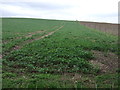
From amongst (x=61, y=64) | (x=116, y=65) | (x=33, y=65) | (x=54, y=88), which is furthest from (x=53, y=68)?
(x=116, y=65)

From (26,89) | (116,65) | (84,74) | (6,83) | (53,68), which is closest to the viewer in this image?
(26,89)

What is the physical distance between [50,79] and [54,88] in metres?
1.18

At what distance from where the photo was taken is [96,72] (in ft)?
24.2

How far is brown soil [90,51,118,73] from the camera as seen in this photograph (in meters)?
7.86

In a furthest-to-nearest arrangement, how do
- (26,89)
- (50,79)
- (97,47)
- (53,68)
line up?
(97,47)
(53,68)
(50,79)
(26,89)

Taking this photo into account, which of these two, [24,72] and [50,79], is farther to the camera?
Result: [24,72]

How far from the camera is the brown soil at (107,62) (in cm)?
786

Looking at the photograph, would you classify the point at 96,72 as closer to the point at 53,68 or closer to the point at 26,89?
the point at 53,68

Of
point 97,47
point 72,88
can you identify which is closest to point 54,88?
point 72,88

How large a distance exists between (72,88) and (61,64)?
3.22 metres

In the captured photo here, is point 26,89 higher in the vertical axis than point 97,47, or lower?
lower

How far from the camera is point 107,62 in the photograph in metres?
8.98

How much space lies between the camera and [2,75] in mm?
6207

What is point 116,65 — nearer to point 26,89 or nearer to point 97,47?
point 97,47
